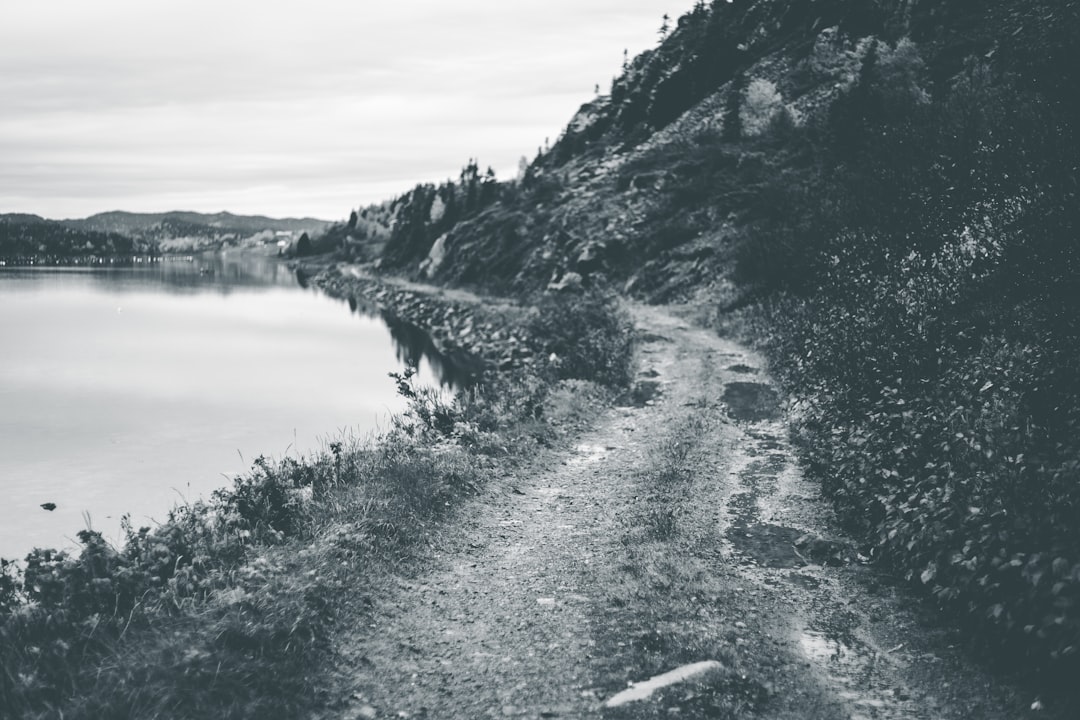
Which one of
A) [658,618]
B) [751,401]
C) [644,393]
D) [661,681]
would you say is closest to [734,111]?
[644,393]

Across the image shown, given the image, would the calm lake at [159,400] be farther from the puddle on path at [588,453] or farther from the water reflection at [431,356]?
the puddle on path at [588,453]

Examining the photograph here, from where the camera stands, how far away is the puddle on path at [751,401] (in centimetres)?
1598

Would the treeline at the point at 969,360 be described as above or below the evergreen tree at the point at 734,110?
below

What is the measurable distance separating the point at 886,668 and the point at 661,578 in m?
2.37

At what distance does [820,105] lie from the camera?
58.8m

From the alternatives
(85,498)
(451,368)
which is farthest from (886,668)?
(451,368)

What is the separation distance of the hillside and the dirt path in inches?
25.6

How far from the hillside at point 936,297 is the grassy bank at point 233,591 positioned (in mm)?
5628

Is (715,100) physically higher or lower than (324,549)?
higher

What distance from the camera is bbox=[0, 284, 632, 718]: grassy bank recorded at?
572 centimetres

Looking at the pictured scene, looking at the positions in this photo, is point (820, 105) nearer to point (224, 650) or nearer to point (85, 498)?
point (85, 498)

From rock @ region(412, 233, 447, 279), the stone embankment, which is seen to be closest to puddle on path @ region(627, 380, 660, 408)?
the stone embankment

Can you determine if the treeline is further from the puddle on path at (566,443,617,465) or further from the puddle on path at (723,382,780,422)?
the puddle on path at (566,443,617,465)

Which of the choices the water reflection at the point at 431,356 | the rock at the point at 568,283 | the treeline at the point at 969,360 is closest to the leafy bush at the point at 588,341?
the water reflection at the point at 431,356
